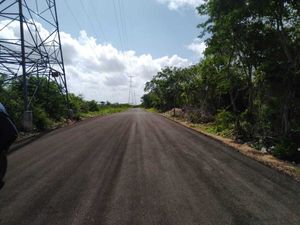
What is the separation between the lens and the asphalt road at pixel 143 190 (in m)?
5.19

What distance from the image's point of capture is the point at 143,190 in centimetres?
661

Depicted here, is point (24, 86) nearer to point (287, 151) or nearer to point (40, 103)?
point (40, 103)

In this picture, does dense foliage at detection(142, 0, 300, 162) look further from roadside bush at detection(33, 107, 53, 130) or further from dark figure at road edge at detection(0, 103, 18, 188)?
roadside bush at detection(33, 107, 53, 130)

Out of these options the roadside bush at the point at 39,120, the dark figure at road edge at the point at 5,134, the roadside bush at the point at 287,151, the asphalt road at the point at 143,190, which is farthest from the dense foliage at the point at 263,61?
the roadside bush at the point at 39,120

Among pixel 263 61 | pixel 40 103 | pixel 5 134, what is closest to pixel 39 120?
pixel 40 103

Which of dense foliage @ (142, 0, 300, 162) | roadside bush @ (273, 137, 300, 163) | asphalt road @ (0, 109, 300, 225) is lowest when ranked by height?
asphalt road @ (0, 109, 300, 225)

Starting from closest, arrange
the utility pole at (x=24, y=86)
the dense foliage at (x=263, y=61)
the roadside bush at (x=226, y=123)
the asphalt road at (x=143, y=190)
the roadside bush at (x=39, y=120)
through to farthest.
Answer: the asphalt road at (x=143, y=190) < the dense foliage at (x=263, y=61) < the utility pole at (x=24, y=86) < the roadside bush at (x=226, y=123) < the roadside bush at (x=39, y=120)

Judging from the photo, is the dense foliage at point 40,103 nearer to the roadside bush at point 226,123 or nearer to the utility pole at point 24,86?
the utility pole at point 24,86

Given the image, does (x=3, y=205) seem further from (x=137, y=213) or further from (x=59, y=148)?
(x=59, y=148)

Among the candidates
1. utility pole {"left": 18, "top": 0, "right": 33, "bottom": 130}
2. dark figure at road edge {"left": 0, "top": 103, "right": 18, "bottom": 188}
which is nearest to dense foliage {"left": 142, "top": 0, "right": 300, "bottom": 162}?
dark figure at road edge {"left": 0, "top": 103, "right": 18, "bottom": 188}

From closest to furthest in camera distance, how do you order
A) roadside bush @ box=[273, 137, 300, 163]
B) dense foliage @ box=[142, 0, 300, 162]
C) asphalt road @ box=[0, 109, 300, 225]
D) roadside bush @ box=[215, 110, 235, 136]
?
1. asphalt road @ box=[0, 109, 300, 225]
2. roadside bush @ box=[273, 137, 300, 163]
3. dense foliage @ box=[142, 0, 300, 162]
4. roadside bush @ box=[215, 110, 235, 136]

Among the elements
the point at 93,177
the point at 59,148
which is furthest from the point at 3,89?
the point at 93,177

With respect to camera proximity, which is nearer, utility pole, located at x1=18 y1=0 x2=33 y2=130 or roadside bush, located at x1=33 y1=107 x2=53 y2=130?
utility pole, located at x1=18 y1=0 x2=33 y2=130

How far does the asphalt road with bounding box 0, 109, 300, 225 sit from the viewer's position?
519 cm
